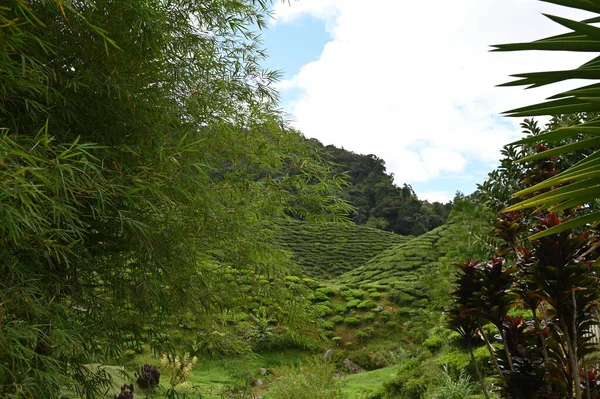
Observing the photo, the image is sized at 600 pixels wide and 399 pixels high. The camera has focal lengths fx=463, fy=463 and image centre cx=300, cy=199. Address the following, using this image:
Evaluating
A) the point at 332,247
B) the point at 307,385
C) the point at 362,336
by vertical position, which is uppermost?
the point at 332,247

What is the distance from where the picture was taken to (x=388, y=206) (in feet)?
96.6

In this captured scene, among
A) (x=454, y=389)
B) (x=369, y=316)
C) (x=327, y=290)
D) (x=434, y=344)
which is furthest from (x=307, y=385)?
(x=327, y=290)

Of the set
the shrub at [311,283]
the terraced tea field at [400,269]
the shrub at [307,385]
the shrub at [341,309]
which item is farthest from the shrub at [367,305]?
the shrub at [307,385]

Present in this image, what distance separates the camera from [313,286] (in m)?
15.9

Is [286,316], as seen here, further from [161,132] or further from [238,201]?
[161,132]

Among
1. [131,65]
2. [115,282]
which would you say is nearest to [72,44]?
[131,65]

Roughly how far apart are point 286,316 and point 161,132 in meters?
1.75

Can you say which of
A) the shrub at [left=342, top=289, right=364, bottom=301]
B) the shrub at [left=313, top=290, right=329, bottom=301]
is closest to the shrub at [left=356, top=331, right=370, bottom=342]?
the shrub at [left=313, top=290, right=329, bottom=301]

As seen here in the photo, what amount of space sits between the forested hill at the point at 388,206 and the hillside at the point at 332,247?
3.62 metres

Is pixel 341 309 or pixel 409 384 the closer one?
pixel 409 384

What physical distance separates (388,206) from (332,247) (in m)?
8.02

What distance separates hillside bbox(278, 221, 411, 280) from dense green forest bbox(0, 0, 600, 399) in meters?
16.0

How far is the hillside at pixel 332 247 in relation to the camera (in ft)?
68.0

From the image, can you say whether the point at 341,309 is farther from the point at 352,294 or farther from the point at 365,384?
the point at 365,384
